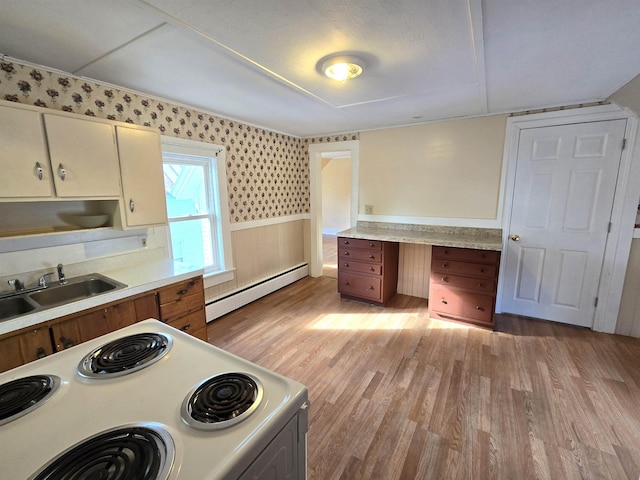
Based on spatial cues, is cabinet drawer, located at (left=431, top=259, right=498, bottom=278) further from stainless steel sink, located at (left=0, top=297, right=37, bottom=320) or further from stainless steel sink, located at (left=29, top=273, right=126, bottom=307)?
stainless steel sink, located at (left=0, top=297, right=37, bottom=320)

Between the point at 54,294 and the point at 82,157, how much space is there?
0.92 metres

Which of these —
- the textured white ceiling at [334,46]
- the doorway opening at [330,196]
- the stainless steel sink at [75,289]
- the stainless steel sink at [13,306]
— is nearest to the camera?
the textured white ceiling at [334,46]

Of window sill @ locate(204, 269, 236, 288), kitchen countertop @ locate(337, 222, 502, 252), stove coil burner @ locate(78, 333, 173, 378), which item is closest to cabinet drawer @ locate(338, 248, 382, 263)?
kitchen countertop @ locate(337, 222, 502, 252)

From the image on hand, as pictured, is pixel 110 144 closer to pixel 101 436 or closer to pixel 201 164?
pixel 201 164

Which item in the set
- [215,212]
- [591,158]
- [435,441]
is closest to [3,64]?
[215,212]

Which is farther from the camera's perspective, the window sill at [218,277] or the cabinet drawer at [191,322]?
the window sill at [218,277]

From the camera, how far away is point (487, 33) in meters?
1.44

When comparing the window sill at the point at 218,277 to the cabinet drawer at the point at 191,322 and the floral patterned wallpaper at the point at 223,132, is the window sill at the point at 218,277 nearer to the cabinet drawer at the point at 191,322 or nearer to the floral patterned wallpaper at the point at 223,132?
the floral patterned wallpaper at the point at 223,132

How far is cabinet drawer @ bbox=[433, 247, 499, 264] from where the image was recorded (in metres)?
2.69

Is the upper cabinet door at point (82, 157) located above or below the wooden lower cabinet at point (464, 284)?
above

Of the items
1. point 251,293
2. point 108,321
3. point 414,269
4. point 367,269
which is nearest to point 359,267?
point 367,269

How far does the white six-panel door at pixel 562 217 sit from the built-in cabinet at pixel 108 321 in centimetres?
318

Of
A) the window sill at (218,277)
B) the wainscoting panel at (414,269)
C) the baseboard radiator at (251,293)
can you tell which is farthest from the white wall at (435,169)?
the window sill at (218,277)

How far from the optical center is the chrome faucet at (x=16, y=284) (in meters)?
1.73
